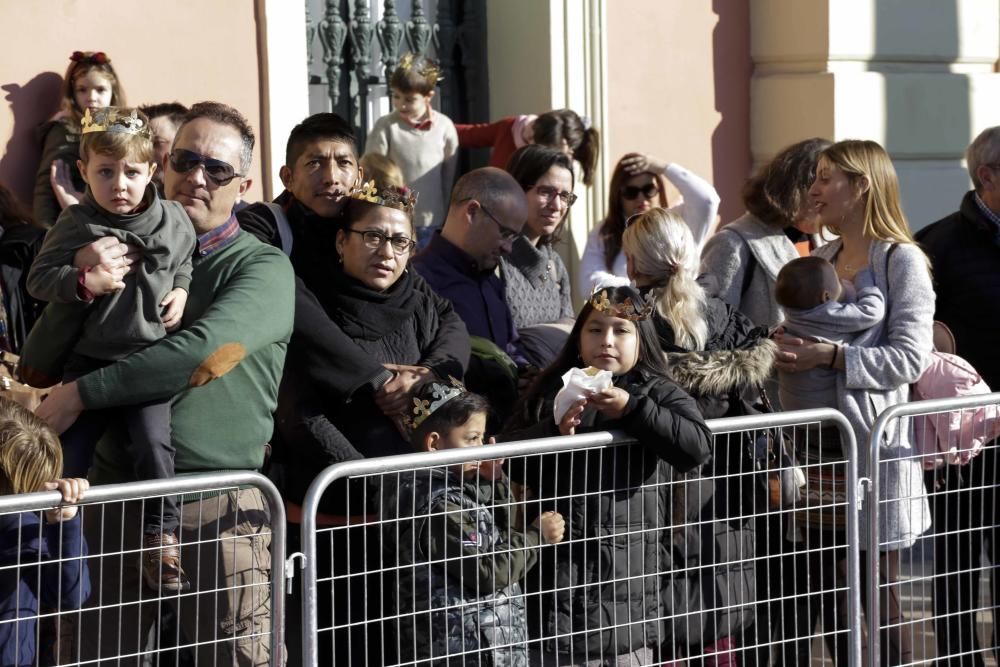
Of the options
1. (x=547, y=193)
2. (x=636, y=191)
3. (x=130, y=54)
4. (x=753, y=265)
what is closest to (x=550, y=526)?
(x=753, y=265)

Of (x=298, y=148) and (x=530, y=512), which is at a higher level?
(x=298, y=148)

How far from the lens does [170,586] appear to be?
3.72 m

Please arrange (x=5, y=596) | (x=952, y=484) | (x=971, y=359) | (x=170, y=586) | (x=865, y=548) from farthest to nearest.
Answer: (x=971, y=359)
(x=952, y=484)
(x=865, y=548)
(x=170, y=586)
(x=5, y=596)

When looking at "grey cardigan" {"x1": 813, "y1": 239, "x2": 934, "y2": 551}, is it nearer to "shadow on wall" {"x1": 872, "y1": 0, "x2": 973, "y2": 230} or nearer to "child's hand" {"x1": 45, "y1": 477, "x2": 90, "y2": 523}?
"child's hand" {"x1": 45, "y1": 477, "x2": 90, "y2": 523}

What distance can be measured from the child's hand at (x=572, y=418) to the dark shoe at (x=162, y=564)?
1.03 metres

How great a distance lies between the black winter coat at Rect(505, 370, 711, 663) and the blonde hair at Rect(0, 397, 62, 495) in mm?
1111

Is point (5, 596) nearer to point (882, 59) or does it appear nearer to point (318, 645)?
point (318, 645)

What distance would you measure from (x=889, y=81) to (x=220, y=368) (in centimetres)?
617

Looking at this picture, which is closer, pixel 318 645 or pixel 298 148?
pixel 318 645

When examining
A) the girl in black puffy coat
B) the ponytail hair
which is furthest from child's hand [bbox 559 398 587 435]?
the ponytail hair

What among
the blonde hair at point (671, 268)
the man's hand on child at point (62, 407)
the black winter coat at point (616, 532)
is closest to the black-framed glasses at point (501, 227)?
the blonde hair at point (671, 268)

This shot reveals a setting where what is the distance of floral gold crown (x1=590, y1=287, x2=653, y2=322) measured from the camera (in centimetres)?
438

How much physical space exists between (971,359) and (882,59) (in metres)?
3.98

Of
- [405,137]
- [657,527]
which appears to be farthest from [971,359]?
[405,137]
